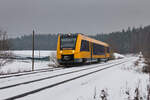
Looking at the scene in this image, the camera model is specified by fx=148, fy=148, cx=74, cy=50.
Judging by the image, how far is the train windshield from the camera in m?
15.2

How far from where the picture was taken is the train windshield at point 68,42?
15.2 m

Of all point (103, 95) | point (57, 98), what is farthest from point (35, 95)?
point (103, 95)

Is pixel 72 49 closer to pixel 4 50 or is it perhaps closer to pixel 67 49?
pixel 67 49

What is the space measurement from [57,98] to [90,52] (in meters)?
13.9

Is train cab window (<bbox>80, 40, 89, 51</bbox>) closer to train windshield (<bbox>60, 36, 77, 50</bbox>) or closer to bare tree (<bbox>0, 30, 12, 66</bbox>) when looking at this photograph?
train windshield (<bbox>60, 36, 77, 50</bbox>)

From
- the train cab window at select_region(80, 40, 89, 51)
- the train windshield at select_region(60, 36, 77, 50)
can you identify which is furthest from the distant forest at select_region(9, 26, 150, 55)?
the train windshield at select_region(60, 36, 77, 50)

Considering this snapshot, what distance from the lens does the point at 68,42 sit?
1552 centimetres

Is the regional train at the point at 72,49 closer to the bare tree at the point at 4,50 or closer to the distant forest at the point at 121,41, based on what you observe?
the bare tree at the point at 4,50

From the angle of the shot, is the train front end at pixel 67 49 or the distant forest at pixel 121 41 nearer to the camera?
the train front end at pixel 67 49

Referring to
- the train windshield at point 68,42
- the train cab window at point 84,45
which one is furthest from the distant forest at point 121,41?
the train windshield at point 68,42

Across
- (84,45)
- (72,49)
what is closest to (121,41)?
(84,45)

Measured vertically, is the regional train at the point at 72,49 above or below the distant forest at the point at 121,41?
below

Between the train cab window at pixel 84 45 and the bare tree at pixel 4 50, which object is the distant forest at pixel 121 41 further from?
the bare tree at pixel 4 50

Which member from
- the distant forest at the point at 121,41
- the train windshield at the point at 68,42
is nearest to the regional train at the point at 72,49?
the train windshield at the point at 68,42
